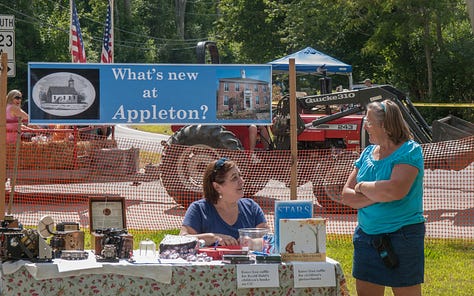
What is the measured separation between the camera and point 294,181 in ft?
26.2

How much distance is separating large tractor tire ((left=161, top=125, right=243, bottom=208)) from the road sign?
9.00 ft

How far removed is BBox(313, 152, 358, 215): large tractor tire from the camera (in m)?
12.3

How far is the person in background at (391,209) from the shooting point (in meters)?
5.43

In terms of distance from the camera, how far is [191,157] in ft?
43.2

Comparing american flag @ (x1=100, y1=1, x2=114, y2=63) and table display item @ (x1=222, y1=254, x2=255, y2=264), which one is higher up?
american flag @ (x1=100, y1=1, x2=114, y2=63)

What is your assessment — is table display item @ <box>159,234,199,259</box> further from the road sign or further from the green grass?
the road sign

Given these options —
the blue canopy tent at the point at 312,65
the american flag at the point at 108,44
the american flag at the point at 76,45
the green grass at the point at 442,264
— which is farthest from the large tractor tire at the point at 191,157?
the blue canopy tent at the point at 312,65

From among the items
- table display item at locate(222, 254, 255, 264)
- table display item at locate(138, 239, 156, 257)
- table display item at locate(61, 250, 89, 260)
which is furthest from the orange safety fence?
table display item at locate(222, 254, 255, 264)

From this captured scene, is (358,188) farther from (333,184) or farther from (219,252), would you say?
(333,184)

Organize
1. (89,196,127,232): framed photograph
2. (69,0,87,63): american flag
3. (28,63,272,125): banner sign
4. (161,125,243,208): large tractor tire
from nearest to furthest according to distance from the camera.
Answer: (89,196,127,232): framed photograph, (28,63,272,125): banner sign, (161,125,243,208): large tractor tire, (69,0,87,63): american flag

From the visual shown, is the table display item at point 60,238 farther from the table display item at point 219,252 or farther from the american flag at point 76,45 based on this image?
the american flag at point 76,45

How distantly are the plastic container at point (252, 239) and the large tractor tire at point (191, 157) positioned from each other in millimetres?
7269

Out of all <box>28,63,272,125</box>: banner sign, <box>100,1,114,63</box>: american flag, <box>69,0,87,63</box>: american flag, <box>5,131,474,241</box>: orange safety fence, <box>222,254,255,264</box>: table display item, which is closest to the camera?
<box>222,254,255,264</box>: table display item

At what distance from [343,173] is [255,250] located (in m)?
7.01
